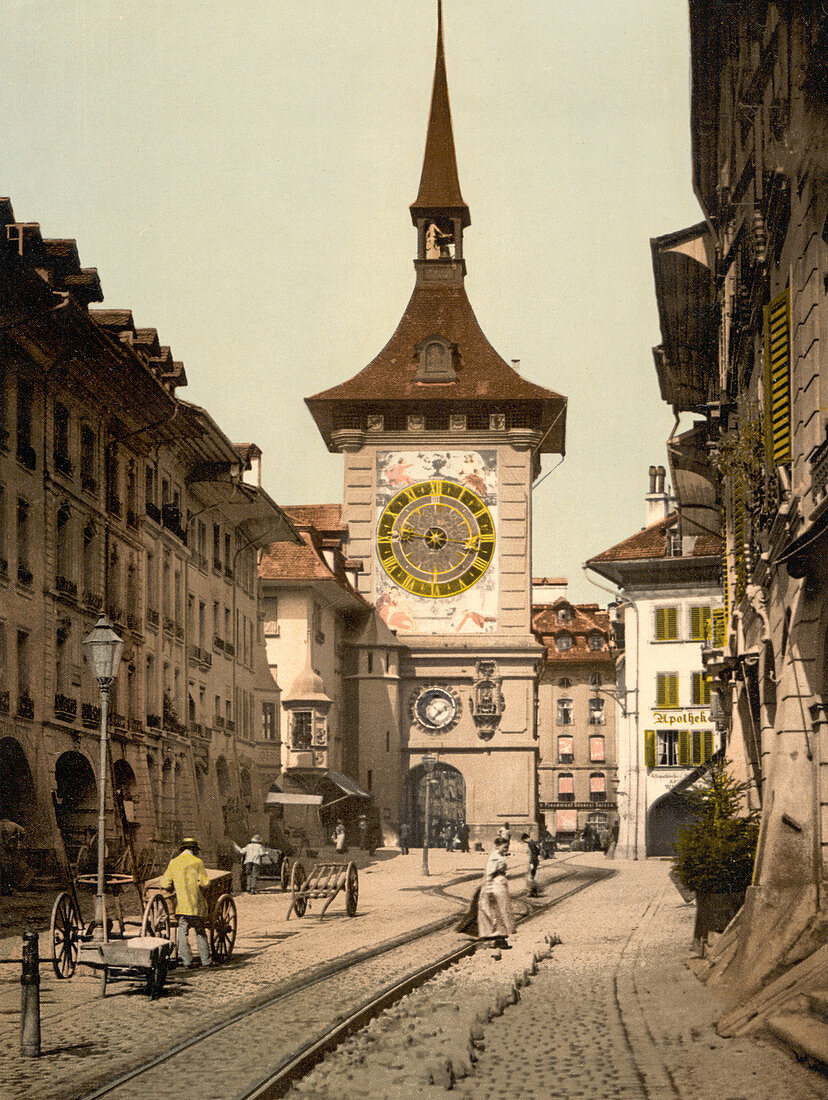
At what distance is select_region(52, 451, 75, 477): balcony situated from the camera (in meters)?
39.0

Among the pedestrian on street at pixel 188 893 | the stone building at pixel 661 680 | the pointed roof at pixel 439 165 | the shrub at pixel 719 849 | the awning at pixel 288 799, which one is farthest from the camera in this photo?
the pointed roof at pixel 439 165

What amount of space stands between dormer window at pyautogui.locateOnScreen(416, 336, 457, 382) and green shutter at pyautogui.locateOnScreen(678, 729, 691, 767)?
82.1 ft

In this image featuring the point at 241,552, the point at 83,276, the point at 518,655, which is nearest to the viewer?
the point at 83,276

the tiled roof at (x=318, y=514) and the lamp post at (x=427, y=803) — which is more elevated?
the tiled roof at (x=318, y=514)

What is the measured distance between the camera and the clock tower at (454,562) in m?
85.4

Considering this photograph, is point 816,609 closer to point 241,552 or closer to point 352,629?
point 241,552

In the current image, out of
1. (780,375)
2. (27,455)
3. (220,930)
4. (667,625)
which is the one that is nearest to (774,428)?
(780,375)

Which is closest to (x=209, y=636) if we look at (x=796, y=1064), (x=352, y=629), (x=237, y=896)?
(x=237, y=896)

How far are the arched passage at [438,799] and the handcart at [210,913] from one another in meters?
61.3

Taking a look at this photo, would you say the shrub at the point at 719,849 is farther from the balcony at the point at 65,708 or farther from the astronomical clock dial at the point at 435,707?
the astronomical clock dial at the point at 435,707

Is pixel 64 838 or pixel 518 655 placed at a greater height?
pixel 518 655

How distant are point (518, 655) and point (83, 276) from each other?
165ft

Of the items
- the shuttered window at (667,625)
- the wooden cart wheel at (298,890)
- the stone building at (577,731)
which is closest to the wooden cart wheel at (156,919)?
the wooden cart wheel at (298,890)

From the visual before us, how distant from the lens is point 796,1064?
Result: 506 inches
